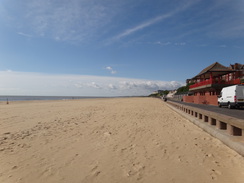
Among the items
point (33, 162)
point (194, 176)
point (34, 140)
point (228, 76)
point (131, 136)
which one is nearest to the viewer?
point (194, 176)


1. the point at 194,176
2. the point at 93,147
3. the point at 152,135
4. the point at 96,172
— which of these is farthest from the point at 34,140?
the point at 194,176

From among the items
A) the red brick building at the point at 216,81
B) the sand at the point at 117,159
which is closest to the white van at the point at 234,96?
the red brick building at the point at 216,81

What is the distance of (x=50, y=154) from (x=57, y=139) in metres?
1.64

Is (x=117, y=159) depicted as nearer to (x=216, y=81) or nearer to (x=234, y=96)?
(x=234, y=96)

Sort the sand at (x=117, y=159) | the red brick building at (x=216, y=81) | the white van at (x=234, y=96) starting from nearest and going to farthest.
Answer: the sand at (x=117, y=159) → the white van at (x=234, y=96) → the red brick building at (x=216, y=81)

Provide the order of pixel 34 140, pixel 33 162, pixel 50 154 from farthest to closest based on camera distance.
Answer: pixel 34 140 < pixel 50 154 < pixel 33 162

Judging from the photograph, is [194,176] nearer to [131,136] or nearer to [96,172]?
[96,172]

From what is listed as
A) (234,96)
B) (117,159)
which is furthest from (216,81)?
(117,159)

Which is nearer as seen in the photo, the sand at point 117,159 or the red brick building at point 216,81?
the sand at point 117,159

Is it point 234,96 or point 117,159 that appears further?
point 234,96

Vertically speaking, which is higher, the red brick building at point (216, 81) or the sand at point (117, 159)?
the red brick building at point (216, 81)

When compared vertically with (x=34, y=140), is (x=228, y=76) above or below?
above

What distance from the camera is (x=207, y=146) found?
5781 mm

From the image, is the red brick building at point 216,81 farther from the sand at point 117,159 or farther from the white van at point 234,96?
the sand at point 117,159
